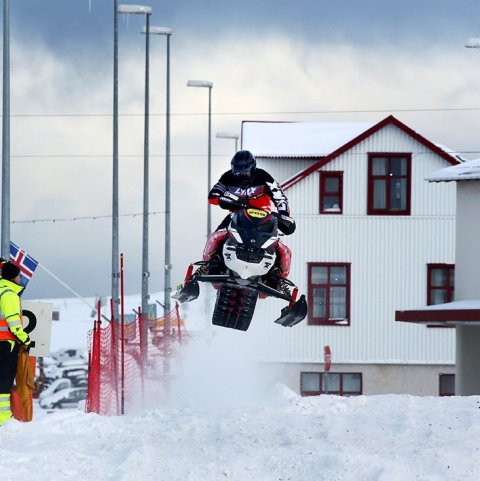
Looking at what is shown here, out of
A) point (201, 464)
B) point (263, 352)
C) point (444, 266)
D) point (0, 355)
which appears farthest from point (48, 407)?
point (201, 464)

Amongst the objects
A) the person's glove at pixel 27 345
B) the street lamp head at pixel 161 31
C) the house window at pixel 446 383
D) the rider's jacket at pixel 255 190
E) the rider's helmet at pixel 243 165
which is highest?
the street lamp head at pixel 161 31

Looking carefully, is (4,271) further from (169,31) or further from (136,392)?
(169,31)

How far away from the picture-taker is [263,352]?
4409 cm

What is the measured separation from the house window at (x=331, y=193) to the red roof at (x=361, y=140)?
549 millimetres

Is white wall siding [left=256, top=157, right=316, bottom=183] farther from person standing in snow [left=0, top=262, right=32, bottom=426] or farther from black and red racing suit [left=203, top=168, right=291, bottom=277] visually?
black and red racing suit [left=203, top=168, right=291, bottom=277]

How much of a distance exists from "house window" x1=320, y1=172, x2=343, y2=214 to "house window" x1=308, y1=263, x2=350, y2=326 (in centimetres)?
180

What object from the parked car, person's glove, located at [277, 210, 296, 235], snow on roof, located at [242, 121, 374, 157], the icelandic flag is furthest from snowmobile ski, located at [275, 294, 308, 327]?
the parked car

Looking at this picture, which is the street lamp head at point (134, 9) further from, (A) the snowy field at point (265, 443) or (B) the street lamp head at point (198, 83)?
(A) the snowy field at point (265, 443)

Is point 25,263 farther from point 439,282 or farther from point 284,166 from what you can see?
point 439,282

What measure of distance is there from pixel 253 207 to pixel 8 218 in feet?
42.2

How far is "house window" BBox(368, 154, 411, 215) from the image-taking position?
4434 centimetres

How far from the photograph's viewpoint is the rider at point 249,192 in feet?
51.1

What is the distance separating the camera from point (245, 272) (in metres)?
15.8

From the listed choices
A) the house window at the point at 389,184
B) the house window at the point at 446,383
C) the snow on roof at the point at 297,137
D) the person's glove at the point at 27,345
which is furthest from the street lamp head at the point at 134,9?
the person's glove at the point at 27,345
